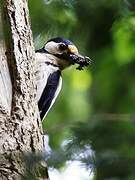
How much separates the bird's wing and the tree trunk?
29.0 inches

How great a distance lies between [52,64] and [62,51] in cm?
12

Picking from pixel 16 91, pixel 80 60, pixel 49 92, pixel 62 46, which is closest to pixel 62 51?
pixel 62 46

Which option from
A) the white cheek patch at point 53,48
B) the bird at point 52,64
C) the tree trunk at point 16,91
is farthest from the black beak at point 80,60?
the tree trunk at point 16,91

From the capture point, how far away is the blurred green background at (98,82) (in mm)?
2184

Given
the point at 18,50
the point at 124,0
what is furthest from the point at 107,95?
the point at 18,50

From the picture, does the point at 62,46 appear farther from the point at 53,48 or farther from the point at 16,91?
the point at 16,91

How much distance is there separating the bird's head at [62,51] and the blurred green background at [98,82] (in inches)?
2.0

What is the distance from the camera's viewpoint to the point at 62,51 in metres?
4.02

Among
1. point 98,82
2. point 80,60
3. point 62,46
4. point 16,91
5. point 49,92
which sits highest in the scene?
point 98,82

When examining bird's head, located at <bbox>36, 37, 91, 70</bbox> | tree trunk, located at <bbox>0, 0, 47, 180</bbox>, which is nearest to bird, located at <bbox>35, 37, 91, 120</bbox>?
bird's head, located at <bbox>36, 37, 91, 70</bbox>

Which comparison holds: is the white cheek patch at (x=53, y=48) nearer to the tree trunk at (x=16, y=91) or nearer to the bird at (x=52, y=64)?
the bird at (x=52, y=64)

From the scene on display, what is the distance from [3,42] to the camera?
117 inches

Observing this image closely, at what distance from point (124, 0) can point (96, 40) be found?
215 centimetres

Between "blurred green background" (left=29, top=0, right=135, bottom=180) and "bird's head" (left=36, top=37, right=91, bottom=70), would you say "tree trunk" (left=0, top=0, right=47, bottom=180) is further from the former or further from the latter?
"bird's head" (left=36, top=37, right=91, bottom=70)
